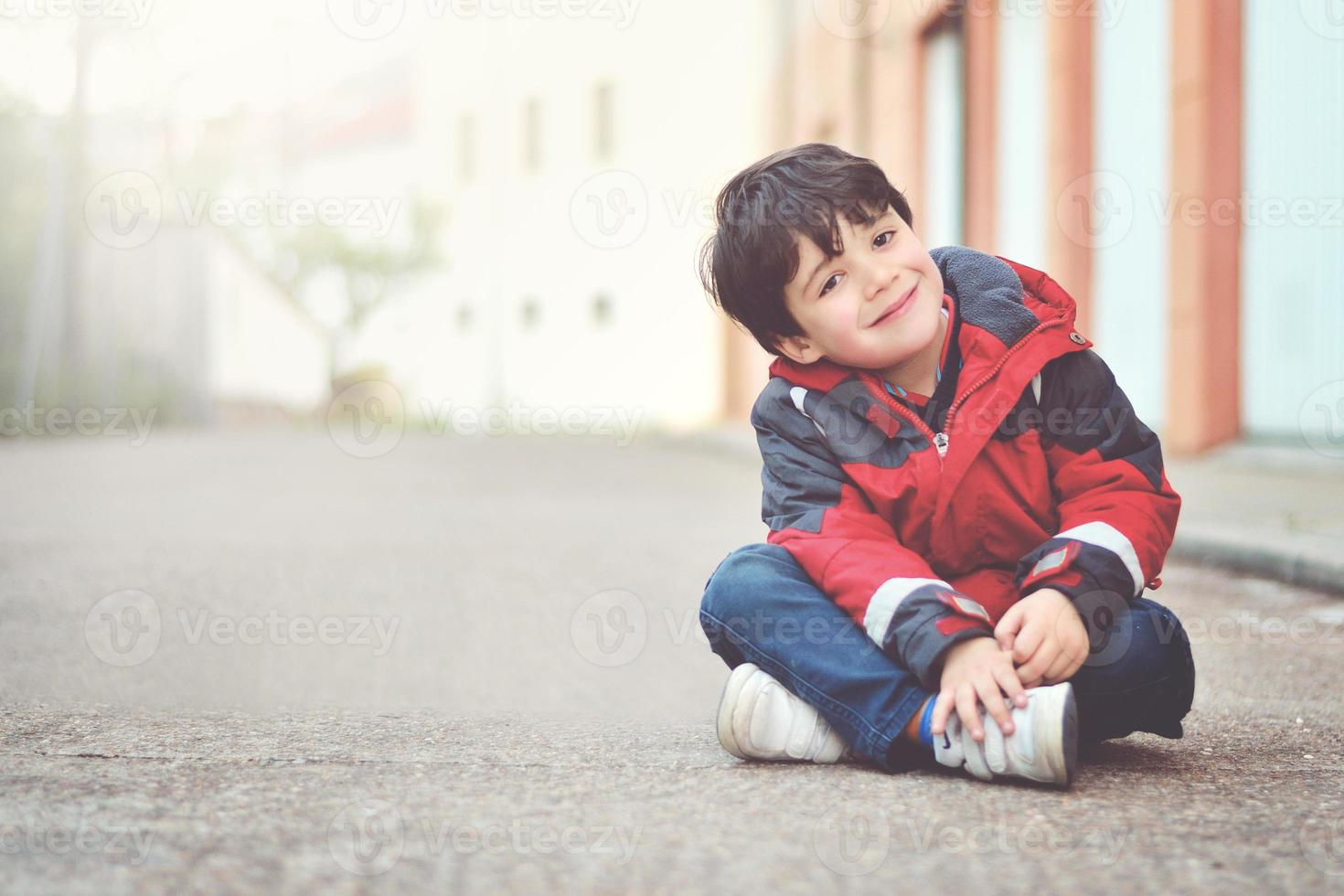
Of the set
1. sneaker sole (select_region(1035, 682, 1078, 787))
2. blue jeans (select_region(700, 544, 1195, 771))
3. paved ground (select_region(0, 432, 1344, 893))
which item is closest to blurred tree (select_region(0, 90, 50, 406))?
paved ground (select_region(0, 432, 1344, 893))

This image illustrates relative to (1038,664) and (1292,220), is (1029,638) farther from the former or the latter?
(1292,220)

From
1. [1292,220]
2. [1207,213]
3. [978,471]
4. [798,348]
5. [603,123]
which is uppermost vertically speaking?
[603,123]

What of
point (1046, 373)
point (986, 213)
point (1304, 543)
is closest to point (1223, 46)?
point (986, 213)

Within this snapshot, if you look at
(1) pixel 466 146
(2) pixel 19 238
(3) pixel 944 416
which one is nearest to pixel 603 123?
(1) pixel 466 146

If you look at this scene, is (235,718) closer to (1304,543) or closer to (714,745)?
(714,745)

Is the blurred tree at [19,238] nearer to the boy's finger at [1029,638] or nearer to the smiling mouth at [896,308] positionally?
the smiling mouth at [896,308]

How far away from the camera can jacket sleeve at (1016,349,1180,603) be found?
2074 mm

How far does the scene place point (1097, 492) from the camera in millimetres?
2189

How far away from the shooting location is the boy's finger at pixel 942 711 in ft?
6.48

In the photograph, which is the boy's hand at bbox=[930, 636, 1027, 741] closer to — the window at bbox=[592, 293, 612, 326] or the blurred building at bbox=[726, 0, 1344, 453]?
the blurred building at bbox=[726, 0, 1344, 453]

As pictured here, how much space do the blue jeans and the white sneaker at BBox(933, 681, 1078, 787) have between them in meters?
0.14

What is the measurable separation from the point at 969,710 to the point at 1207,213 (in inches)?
285

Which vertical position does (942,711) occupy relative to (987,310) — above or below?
below

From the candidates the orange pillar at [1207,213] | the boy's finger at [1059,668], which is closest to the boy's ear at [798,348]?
the boy's finger at [1059,668]
